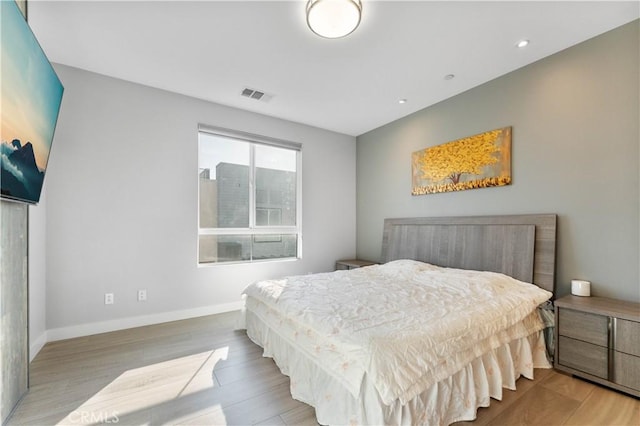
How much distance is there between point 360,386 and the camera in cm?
142

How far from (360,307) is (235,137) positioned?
287 cm

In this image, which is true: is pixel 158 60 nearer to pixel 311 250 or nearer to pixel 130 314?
pixel 130 314

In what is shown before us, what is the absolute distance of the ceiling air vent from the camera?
3.28 meters

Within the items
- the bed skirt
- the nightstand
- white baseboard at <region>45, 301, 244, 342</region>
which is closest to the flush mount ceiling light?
the bed skirt

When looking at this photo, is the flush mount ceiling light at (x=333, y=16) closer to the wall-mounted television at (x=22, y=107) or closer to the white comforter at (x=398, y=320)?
the wall-mounted television at (x=22, y=107)

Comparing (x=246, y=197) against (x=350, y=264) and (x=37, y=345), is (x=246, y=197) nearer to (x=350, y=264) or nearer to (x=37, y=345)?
(x=350, y=264)

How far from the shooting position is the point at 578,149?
98.0 inches

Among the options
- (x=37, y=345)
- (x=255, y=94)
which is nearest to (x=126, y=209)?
(x=37, y=345)

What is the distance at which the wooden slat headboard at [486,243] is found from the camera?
2617mm

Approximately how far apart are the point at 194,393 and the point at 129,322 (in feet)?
5.49

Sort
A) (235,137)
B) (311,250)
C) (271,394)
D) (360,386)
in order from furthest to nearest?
(311,250), (235,137), (271,394), (360,386)

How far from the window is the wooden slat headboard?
1.67 meters

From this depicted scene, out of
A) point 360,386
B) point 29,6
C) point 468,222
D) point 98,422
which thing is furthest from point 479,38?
point 98,422
